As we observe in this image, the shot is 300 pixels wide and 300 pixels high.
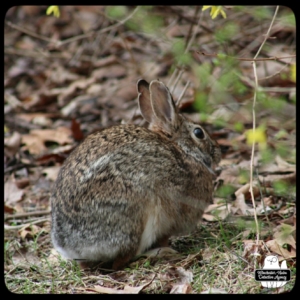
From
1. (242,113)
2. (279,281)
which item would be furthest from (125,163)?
(242,113)

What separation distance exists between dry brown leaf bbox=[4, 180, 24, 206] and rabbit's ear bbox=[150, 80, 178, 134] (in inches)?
88.0

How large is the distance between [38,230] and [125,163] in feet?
5.56

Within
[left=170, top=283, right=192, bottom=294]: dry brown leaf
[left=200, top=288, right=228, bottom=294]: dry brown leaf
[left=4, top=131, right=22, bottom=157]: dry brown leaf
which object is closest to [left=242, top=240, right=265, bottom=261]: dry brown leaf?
[left=200, top=288, right=228, bottom=294]: dry brown leaf

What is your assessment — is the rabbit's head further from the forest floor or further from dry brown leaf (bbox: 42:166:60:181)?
dry brown leaf (bbox: 42:166:60:181)

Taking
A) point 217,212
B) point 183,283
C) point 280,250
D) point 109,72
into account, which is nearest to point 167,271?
point 183,283

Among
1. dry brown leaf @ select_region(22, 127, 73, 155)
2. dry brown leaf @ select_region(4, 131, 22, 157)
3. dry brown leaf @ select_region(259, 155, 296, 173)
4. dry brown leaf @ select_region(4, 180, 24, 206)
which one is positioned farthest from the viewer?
dry brown leaf @ select_region(22, 127, 73, 155)

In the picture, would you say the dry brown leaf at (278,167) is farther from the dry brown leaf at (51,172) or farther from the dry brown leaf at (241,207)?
the dry brown leaf at (51,172)

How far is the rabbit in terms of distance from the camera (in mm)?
5020

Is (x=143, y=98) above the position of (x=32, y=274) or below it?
above

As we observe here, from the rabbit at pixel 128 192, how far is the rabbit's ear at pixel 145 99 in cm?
18

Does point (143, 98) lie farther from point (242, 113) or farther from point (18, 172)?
point (18, 172)

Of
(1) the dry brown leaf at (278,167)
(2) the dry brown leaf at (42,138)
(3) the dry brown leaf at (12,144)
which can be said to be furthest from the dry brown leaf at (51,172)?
(1) the dry brown leaf at (278,167)

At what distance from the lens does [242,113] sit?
6645 mm

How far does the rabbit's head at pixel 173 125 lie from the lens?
574 centimetres
